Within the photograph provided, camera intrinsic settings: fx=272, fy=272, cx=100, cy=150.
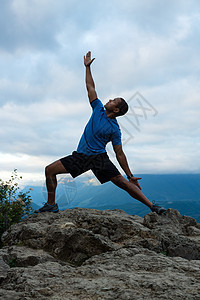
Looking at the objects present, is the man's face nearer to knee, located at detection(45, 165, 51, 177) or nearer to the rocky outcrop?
knee, located at detection(45, 165, 51, 177)

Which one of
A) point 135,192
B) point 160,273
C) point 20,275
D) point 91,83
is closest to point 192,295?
point 160,273

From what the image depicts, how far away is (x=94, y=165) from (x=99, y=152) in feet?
1.00

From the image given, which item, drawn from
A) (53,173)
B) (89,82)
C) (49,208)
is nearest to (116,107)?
(89,82)

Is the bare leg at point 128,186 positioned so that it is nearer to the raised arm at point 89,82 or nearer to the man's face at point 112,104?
the man's face at point 112,104

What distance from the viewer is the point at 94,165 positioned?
5.94 m

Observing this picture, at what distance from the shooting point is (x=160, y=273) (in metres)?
2.97

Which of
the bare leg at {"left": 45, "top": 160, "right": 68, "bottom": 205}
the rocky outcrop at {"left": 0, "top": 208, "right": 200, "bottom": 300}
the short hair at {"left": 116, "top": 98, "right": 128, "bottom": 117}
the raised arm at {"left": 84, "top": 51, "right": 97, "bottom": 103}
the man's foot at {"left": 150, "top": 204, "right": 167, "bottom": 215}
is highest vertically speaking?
the raised arm at {"left": 84, "top": 51, "right": 97, "bottom": 103}

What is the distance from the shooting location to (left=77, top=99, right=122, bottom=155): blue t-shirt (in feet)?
19.3

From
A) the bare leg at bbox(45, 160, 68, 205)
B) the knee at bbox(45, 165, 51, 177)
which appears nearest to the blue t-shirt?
the bare leg at bbox(45, 160, 68, 205)

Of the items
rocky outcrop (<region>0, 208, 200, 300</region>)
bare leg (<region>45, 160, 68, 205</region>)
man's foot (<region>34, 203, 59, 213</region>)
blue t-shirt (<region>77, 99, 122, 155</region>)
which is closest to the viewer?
rocky outcrop (<region>0, 208, 200, 300</region>)

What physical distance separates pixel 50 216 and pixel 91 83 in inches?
126

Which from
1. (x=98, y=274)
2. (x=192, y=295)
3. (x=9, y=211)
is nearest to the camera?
(x=192, y=295)

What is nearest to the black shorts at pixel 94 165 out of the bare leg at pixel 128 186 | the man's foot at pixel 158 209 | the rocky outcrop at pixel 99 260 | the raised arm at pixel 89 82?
the bare leg at pixel 128 186

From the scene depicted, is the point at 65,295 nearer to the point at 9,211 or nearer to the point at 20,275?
the point at 20,275
